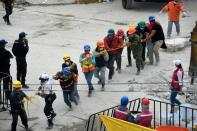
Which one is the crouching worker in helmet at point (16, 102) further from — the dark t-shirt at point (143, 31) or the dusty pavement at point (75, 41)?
the dark t-shirt at point (143, 31)

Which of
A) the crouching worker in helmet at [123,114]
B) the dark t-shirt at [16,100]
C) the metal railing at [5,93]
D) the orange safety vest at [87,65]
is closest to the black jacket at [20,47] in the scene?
the metal railing at [5,93]

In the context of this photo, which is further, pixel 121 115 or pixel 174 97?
pixel 174 97


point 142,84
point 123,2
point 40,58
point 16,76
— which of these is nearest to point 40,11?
point 123,2

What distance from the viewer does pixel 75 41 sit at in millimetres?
18984

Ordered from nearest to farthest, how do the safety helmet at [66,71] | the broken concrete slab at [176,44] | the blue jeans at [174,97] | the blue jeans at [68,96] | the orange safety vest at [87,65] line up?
the blue jeans at [174,97] < the safety helmet at [66,71] < the blue jeans at [68,96] < the orange safety vest at [87,65] < the broken concrete slab at [176,44]

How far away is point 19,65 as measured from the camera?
13891 mm

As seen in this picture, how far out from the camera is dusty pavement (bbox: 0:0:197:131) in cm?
1271

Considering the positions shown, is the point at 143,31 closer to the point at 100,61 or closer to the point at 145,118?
the point at 100,61

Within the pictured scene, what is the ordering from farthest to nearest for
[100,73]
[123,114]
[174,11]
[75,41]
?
1. [75,41]
2. [174,11]
3. [100,73]
4. [123,114]

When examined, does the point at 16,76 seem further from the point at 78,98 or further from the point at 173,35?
the point at 173,35

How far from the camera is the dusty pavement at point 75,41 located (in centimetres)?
1271

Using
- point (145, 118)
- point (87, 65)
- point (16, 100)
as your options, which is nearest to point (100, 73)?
point (87, 65)

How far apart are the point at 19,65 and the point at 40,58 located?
322cm

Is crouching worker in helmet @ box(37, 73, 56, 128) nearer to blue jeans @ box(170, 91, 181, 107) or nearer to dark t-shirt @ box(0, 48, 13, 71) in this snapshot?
dark t-shirt @ box(0, 48, 13, 71)
